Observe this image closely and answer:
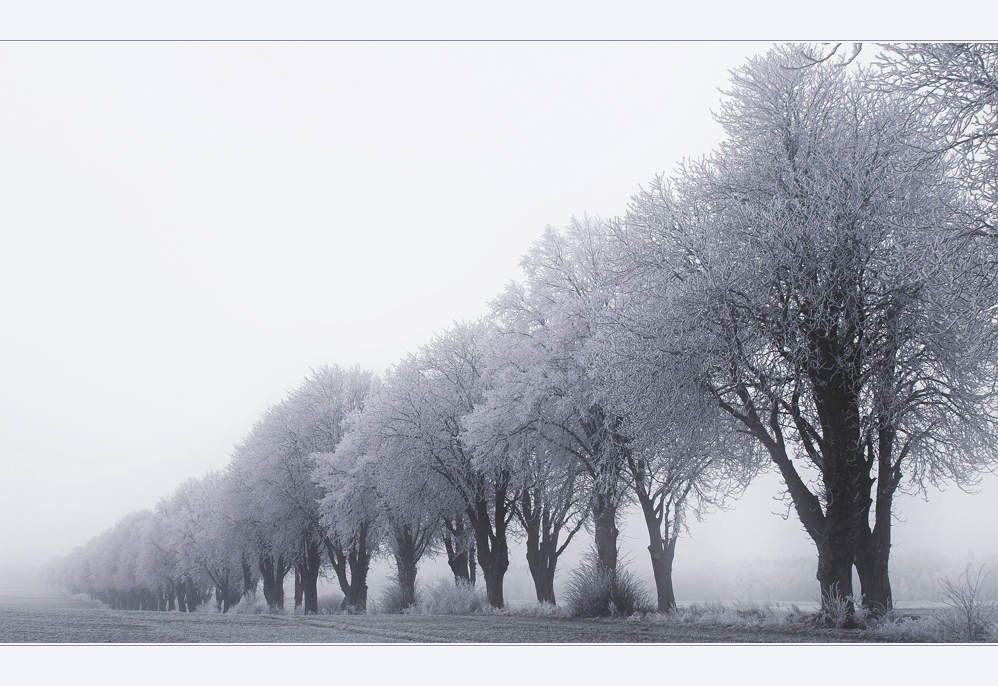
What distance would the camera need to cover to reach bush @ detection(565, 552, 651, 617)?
1556 centimetres

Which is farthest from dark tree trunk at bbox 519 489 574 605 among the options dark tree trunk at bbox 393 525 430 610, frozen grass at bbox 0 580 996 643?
frozen grass at bbox 0 580 996 643

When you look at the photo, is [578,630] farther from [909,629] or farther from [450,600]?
[450,600]

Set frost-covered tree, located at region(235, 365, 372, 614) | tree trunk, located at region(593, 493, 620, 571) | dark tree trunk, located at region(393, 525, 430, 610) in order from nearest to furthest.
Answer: tree trunk, located at region(593, 493, 620, 571) < dark tree trunk, located at region(393, 525, 430, 610) < frost-covered tree, located at region(235, 365, 372, 614)

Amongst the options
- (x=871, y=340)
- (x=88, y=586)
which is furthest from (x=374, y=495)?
(x=88, y=586)

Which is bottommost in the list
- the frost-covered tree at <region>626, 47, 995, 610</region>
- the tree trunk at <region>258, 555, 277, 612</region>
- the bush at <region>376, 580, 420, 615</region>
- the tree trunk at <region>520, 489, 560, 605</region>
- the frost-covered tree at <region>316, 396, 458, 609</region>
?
the tree trunk at <region>258, 555, 277, 612</region>

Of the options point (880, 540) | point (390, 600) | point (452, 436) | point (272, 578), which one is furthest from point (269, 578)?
point (880, 540)

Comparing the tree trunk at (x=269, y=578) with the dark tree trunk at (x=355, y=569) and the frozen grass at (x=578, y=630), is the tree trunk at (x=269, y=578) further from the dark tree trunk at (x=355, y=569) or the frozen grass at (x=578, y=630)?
the frozen grass at (x=578, y=630)

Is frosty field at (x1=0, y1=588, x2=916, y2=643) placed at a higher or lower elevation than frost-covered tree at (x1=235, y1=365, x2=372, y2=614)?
lower

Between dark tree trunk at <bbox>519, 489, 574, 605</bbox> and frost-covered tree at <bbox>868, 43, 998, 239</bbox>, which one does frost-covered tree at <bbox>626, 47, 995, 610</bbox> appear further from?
dark tree trunk at <bbox>519, 489, 574, 605</bbox>

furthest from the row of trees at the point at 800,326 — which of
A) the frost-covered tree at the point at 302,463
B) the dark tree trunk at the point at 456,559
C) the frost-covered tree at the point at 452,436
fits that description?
the frost-covered tree at the point at 302,463

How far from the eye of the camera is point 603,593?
15.7 metres

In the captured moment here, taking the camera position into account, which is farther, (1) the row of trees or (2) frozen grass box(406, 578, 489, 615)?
(2) frozen grass box(406, 578, 489, 615)

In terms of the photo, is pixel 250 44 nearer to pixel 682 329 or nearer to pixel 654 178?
pixel 654 178

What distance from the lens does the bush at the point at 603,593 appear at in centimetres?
1556
